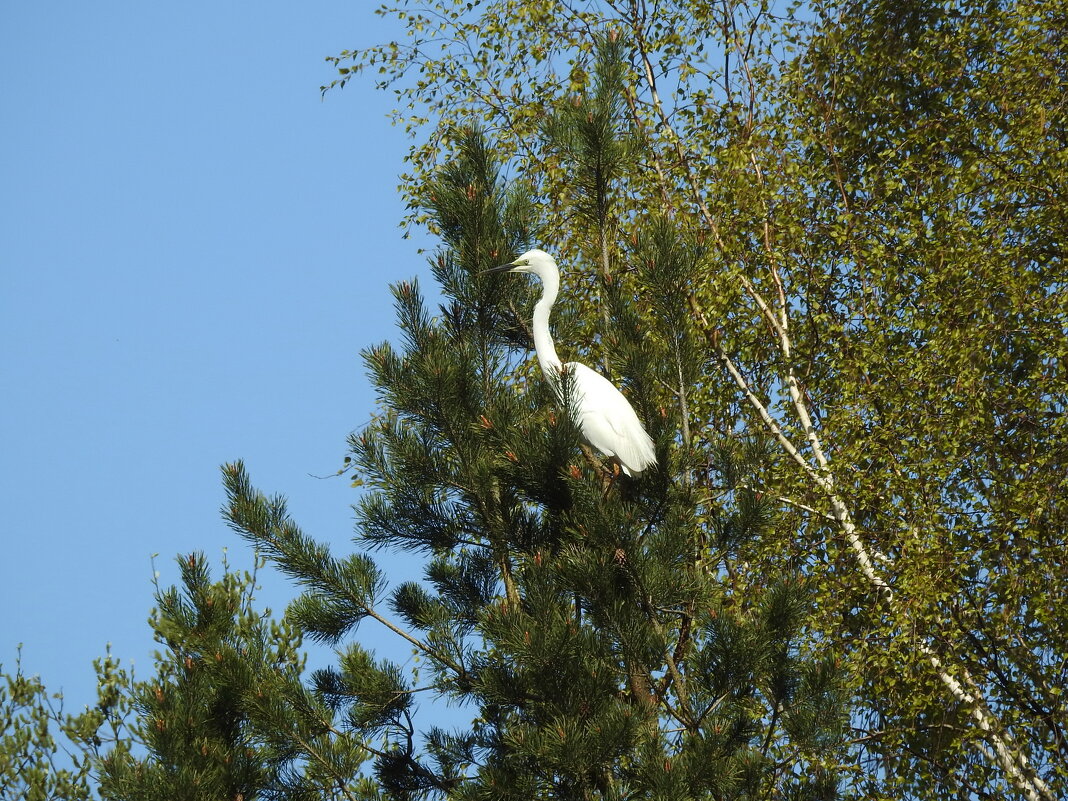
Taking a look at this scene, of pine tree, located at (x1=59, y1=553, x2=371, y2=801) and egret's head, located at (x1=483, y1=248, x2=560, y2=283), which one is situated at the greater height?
egret's head, located at (x1=483, y1=248, x2=560, y2=283)

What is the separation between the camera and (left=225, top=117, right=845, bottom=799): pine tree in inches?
202

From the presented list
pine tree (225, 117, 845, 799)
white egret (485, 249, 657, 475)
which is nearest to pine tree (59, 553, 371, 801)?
pine tree (225, 117, 845, 799)

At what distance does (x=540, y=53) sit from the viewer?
11109mm

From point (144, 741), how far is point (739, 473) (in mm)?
2993

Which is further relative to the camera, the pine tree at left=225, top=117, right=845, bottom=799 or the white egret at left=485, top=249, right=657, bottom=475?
the white egret at left=485, top=249, right=657, bottom=475

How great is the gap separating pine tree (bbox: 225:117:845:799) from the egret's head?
83 millimetres

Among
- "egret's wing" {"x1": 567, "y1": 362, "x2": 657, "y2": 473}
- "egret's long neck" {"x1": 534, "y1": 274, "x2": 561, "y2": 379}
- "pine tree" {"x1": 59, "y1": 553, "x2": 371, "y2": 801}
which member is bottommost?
"pine tree" {"x1": 59, "y1": 553, "x2": 371, "y2": 801}

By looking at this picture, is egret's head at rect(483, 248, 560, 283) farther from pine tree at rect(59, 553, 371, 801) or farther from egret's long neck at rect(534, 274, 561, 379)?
pine tree at rect(59, 553, 371, 801)

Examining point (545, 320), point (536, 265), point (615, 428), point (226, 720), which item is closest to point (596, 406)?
point (615, 428)

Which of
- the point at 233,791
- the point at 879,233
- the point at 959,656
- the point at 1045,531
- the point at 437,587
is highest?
the point at 879,233

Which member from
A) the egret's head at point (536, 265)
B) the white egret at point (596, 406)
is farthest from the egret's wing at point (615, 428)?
the egret's head at point (536, 265)

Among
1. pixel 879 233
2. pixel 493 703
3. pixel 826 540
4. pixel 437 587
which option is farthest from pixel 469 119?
pixel 493 703

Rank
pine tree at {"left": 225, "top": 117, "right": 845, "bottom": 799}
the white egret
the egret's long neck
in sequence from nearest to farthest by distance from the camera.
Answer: pine tree at {"left": 225, "top": 117, "right": 845, "bottom": 799} → the white egret → the egret's long neck

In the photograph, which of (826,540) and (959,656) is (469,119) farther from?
(959,656)
